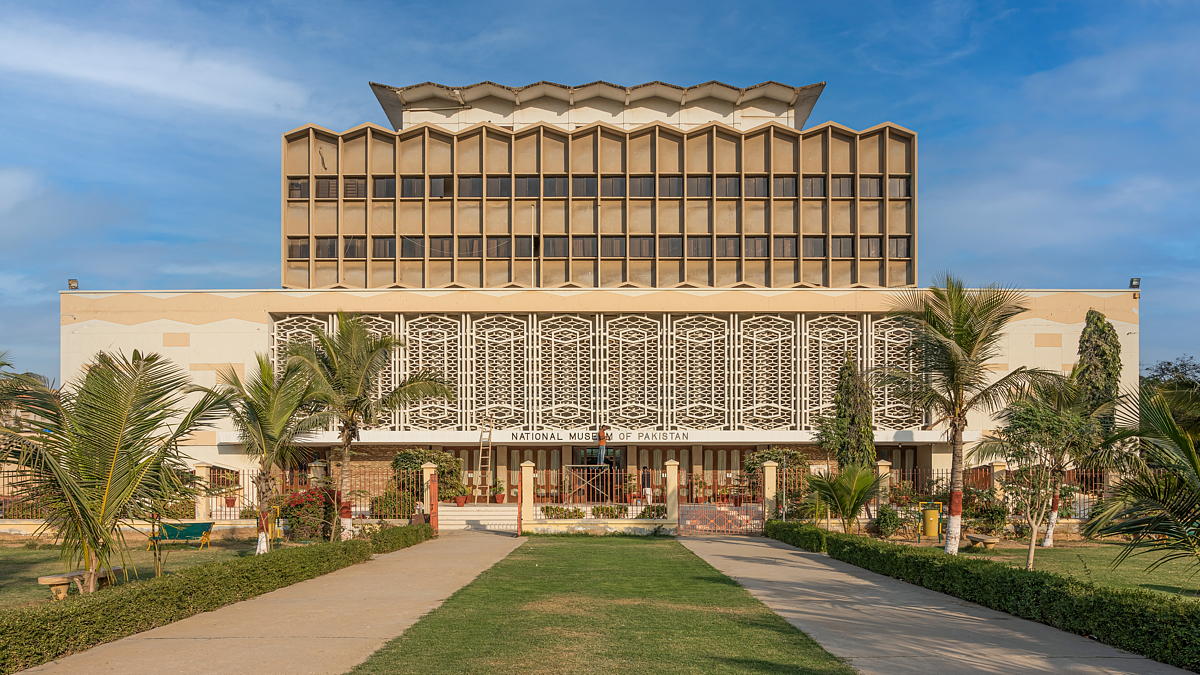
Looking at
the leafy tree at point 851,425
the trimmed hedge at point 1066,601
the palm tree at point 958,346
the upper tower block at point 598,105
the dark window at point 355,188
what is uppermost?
the upper tower block at point 598,105

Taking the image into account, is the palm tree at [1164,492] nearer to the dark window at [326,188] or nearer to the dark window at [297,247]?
the dark window at [326,188]

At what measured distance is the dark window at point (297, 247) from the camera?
45250 millimetres

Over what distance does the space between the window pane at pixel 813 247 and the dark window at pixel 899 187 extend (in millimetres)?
4178

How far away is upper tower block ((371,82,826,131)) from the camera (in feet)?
157

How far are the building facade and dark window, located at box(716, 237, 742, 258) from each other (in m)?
0.07

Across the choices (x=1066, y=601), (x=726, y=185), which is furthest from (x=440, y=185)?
(x=1066, y=601)

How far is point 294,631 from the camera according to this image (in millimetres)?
11070

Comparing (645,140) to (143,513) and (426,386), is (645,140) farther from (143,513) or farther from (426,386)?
(143,513)

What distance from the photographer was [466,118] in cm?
4866

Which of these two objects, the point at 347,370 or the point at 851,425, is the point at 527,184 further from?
the point at 347,370

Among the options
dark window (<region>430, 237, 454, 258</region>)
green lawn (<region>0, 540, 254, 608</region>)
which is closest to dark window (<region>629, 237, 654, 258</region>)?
dark window (<region>430, 237, 454, 258</region>)

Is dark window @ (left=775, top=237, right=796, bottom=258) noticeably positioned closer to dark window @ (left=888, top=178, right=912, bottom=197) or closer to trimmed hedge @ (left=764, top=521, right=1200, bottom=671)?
dark window @ (left=888, top=178, right=912, bottom=197)

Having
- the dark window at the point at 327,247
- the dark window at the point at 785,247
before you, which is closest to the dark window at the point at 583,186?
the dark window at the point at 785,247

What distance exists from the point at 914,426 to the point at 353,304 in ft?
74.3
